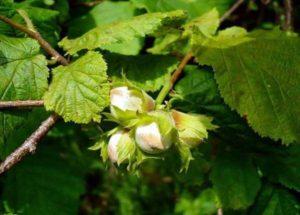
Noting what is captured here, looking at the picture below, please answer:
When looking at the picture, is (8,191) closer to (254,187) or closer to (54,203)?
(54,203)

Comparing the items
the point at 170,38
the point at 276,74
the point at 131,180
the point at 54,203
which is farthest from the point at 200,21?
the point at 131,180

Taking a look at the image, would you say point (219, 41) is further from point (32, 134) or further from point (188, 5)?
point (32, 134)

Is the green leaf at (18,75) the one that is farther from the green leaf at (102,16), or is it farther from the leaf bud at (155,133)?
the green leaf at (102,16)

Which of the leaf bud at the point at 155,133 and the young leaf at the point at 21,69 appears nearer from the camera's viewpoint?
the leaf bud at the point at 155,133

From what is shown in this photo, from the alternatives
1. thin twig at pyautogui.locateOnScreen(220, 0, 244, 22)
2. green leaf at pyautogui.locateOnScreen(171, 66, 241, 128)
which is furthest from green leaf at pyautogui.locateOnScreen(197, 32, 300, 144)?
thin twig at pyautogui.locateOnScreen(220, 0, 244, 22)

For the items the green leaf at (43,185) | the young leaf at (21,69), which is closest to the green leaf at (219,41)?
the young leaf at (21,69)

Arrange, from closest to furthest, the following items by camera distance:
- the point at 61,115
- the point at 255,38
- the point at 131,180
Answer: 1. the point at 61,115
2. the point at 255,38
3. the point at 131,180
